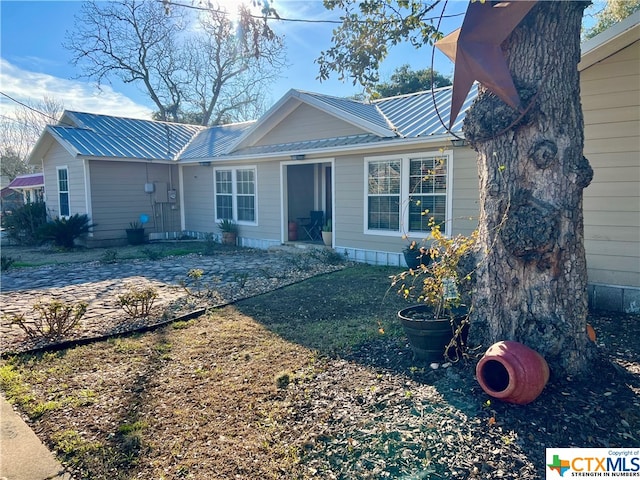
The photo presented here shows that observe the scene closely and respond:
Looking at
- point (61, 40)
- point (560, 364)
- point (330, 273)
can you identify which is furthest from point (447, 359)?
point (61, 40)

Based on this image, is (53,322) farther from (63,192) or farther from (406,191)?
(63,192)

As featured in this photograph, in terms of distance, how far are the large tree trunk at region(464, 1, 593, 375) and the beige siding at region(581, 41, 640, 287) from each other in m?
3.04

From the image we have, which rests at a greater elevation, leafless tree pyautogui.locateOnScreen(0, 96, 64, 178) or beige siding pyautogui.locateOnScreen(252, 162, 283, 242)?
leafless tree pyautogui.locateOnScreen(0, 96, 64, 178)

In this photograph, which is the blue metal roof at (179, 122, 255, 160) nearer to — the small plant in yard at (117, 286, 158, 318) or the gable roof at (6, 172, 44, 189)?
the small plant in yard at (117, 286, 158, 318)

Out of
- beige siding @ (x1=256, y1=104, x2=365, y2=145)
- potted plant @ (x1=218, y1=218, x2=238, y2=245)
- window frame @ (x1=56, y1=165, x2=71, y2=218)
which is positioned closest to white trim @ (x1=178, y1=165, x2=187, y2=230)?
potted plant @ (x1=218, y1=218, x2=238, y2=245)

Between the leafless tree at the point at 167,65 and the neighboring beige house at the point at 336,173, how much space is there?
27.3 ft

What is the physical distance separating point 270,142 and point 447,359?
9.36 metres

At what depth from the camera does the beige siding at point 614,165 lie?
17.9 feet

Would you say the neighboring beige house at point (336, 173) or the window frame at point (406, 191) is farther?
the window frame at point (406, 191)

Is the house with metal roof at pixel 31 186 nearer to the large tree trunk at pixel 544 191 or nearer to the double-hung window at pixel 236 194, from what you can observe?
the double-hung window at pixel 236 194

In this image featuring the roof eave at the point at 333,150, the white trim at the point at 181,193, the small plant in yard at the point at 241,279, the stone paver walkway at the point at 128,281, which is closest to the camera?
the stone paver walkway at the point at 128,281

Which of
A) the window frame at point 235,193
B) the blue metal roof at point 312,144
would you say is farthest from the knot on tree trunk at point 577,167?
the window frame at point 235,193

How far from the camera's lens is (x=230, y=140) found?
48.3 ft

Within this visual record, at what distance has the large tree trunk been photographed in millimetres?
3072
